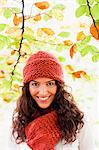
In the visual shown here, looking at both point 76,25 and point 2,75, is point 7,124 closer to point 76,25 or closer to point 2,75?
point 2,75

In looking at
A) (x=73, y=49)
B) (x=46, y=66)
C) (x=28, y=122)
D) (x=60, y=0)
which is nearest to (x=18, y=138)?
(x=28, y=122)

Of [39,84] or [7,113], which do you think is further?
[7,113]

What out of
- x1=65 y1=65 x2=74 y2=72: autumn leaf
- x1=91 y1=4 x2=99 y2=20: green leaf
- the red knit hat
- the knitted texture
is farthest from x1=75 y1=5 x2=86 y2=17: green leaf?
x1=65 y1=65 x2=74 y2=72: autumn leaf

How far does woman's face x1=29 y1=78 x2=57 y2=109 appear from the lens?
4.09 ft

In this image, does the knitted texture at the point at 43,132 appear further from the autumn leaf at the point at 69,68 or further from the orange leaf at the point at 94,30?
the orange leaf at the point at 94,30

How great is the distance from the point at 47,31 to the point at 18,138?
43 centimetres

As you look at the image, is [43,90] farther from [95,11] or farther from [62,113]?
[95,11]

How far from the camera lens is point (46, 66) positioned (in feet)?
4.08

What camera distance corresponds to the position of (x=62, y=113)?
1.37 meters

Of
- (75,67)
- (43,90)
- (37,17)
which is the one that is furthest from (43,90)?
(75,67)

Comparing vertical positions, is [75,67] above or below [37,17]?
below

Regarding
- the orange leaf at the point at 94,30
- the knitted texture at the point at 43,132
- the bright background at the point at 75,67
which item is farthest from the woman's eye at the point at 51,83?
the orange leaf at the point at 94,30

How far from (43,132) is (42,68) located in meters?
0.27

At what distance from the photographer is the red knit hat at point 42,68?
1.24 m
